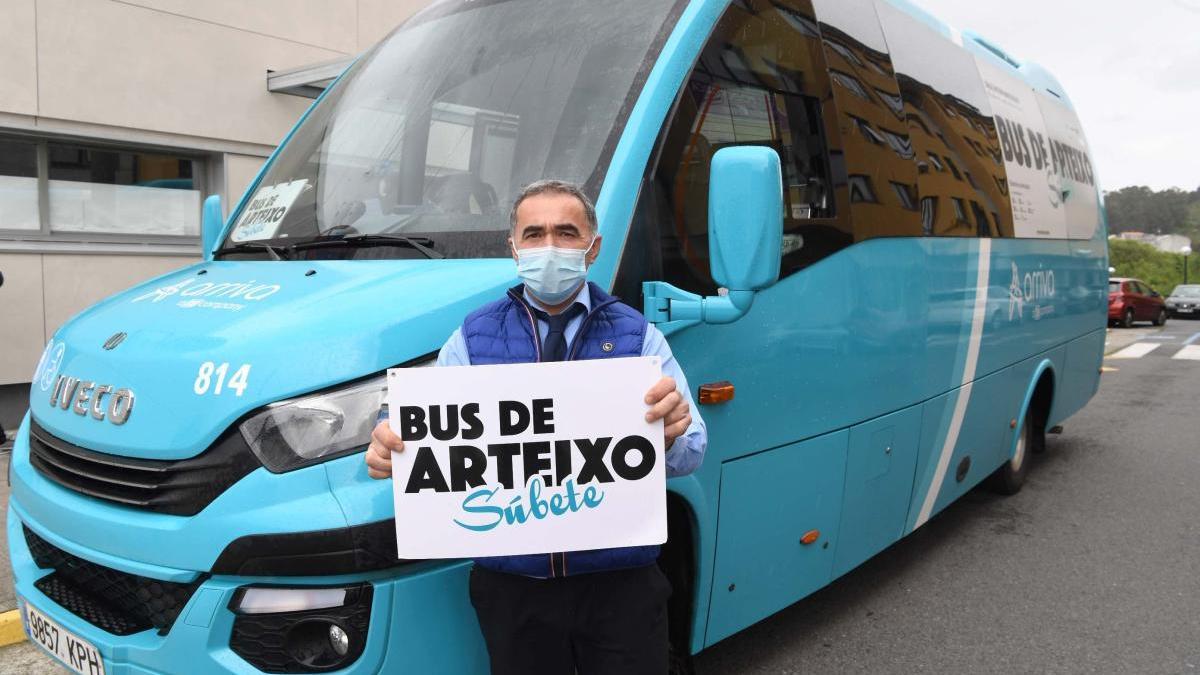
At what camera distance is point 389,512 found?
2.07 metres

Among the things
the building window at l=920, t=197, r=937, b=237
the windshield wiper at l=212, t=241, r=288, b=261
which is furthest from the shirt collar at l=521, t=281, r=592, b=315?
the building window at l=920, t=197, r=937, b=237

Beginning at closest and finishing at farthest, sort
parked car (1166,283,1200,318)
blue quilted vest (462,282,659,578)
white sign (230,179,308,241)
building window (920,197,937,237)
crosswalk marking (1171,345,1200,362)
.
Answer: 1. blue quilted vest (462,282,659,578)
2. white sign (230,179,308,241)
3. building window (920,197,937,237)
4. crosswalk marking (1171,345,1200,362)
5. parked car (1166,283,1200,318)

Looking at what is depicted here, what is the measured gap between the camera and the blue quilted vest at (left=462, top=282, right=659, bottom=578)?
6.68 ft

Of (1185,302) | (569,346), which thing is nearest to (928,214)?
(569,346)

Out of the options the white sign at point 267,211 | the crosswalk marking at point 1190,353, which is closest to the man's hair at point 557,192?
the white sign at point 267,211

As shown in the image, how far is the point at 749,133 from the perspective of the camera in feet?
10.4

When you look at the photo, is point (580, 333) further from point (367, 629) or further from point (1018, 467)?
point (1018, 467)

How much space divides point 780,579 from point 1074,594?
217 centimetres

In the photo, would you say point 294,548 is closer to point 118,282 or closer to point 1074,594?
point 1074,594

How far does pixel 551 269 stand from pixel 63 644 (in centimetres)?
163

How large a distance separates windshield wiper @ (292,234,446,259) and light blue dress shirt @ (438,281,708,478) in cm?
57

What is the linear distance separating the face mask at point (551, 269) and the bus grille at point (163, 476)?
2.46 ft

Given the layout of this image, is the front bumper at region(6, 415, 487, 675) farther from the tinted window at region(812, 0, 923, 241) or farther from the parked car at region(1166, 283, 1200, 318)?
the parked car at region(1166, 283, 1200, 318)

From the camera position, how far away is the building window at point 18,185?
8023 millimetres
